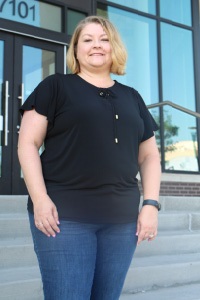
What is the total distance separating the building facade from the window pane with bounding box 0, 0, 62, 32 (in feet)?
0.05

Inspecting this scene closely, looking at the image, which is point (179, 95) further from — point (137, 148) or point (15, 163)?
point (137, 148)

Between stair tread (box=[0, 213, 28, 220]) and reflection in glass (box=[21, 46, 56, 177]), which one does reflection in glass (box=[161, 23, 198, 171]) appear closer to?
reflection in glass (box=[21, 46, 56, 177])

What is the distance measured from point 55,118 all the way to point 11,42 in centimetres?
474

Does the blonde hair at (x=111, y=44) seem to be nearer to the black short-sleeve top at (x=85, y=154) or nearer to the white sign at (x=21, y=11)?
the black short-sleeve top at (x=85, y=154)

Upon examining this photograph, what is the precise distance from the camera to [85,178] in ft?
5.03

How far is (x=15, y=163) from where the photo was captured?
A: 571 centimetres

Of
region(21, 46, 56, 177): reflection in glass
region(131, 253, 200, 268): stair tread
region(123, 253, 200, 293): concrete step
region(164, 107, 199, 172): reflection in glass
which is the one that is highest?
region(21, 46, 56, 177): reflection in glass

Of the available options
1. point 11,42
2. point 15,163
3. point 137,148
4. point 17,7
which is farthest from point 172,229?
point 17,7

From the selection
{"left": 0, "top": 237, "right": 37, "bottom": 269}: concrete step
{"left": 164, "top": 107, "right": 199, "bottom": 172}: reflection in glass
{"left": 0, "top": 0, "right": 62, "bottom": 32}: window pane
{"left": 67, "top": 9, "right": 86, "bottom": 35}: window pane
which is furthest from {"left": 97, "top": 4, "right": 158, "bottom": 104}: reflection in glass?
{"left": 0, "top": 237, "right": 37, "bottom": 269}: concrete step

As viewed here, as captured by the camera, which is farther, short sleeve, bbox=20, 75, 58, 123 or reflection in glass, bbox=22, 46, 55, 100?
reflection in glass, bbox=22, 46, 55, 100

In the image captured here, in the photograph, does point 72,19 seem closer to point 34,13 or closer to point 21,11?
point 34,13

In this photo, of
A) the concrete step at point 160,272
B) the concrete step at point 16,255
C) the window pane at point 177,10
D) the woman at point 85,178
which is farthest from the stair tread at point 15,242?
the window pane at point 177,10

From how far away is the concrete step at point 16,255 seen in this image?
10.7ft

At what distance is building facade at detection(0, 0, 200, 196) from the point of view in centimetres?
589
